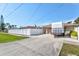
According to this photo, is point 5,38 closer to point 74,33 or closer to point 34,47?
point 34,47

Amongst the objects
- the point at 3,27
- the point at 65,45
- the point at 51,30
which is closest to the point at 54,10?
the point at 51,30

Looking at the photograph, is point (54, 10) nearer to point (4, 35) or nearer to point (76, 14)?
point (76, 14)

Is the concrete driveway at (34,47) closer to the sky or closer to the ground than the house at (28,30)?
closer to the ground

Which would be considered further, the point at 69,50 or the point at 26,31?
the point at 26,31

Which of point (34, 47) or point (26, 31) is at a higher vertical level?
point (26, 31)

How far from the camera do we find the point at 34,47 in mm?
3572

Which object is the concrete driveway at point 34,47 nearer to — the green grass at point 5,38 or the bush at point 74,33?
the green grass at point 5,38

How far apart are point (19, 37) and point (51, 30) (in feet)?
1.52

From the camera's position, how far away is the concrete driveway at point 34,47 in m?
3.55

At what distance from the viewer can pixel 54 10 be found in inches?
142

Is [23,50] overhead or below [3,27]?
below

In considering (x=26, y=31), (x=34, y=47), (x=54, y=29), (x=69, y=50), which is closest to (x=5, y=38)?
(x=26, y=31)

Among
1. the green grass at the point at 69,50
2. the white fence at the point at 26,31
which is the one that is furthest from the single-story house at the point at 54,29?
the green grass at the point at 69,50

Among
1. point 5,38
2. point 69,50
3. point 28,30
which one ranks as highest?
point 28,30
